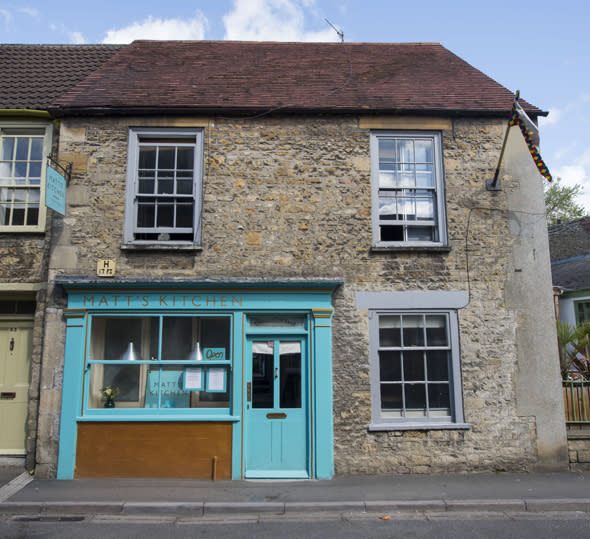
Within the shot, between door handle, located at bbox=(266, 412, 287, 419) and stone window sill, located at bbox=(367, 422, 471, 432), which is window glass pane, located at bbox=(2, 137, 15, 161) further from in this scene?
stone window sill, located at bbox=(367, 422, 471, 432)

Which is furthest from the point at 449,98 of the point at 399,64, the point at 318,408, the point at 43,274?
the point at 43,274

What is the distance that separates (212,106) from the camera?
8.49 meters

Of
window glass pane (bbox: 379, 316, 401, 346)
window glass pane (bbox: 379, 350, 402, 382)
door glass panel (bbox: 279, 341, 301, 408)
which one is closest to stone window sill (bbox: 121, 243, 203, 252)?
door glass panel (bbox: 279, 341, 301, 408)

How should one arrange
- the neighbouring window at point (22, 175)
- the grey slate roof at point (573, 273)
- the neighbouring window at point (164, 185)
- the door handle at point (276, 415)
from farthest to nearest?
the grey slate roof at point (573, 273)
the neighbouring window at point (22, 175)
the neighbouring window at point (164, 185)
the door handle at point (276, 415)

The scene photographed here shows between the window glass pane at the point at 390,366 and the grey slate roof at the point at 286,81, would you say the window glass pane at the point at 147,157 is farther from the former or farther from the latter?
the window glass pane at the point at 390,366

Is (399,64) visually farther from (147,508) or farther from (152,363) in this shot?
(147,508)

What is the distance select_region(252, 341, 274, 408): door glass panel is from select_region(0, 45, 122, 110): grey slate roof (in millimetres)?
5914

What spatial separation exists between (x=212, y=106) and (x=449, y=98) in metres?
4.40

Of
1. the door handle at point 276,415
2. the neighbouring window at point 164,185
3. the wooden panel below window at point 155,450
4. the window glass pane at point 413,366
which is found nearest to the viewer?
the wooden panel below window at point 155,450

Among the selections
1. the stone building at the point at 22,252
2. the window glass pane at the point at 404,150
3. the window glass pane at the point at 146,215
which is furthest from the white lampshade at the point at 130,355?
the window glass pane at the point at 404,150

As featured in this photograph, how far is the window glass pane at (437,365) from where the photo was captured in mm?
8125

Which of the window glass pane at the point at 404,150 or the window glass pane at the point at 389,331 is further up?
the window glass pane at the point at 404,150

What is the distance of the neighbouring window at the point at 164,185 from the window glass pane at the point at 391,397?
13.7 feet

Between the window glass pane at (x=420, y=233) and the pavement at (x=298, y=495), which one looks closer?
the pavement at (x=298, y=495)
